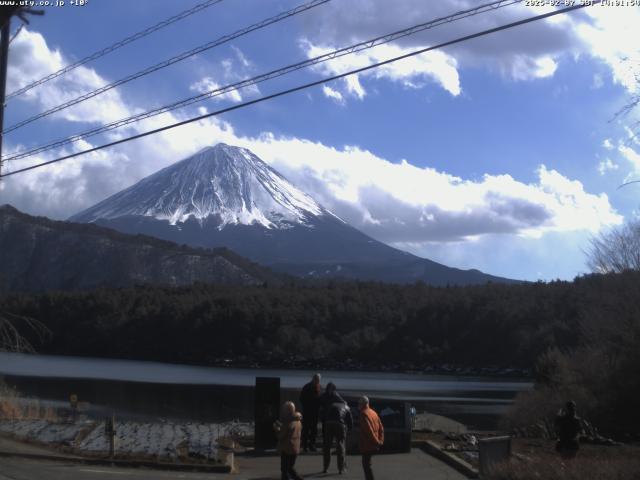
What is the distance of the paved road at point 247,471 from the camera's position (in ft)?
47.0

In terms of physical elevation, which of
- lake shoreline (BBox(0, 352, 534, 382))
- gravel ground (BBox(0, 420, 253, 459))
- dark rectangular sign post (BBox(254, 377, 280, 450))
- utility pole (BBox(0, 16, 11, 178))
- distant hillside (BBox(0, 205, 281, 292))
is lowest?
gravel ground (BBox(0, 420, 253, 459))

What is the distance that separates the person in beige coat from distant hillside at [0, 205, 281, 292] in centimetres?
16725

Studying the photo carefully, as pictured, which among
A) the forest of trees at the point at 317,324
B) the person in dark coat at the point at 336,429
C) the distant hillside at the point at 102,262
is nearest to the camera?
the person in dark coat at the point at 336,429

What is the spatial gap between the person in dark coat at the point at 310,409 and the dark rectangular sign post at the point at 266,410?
1.81 feet

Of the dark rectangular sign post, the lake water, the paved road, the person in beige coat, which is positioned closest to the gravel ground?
the dark rectangular sign post

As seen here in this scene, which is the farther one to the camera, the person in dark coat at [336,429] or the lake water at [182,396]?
the lake water at [182,396]

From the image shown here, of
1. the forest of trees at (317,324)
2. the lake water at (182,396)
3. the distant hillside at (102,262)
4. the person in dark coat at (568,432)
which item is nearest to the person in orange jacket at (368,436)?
the person in dark coat at (568,432)

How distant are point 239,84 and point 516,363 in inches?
3276

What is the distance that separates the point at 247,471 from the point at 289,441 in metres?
2.43

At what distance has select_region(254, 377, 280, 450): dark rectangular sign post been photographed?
684 inches

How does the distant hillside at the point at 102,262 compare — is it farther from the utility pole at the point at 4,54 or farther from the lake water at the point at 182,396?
the utility pole at the point at 4,54

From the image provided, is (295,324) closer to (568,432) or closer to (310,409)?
(310,409)

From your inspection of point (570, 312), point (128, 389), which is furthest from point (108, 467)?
point (570, 312)

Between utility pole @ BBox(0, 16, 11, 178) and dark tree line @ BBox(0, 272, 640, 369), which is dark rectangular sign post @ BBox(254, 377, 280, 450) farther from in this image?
dark tree line @ BBox(0, 272, 640, 369)
